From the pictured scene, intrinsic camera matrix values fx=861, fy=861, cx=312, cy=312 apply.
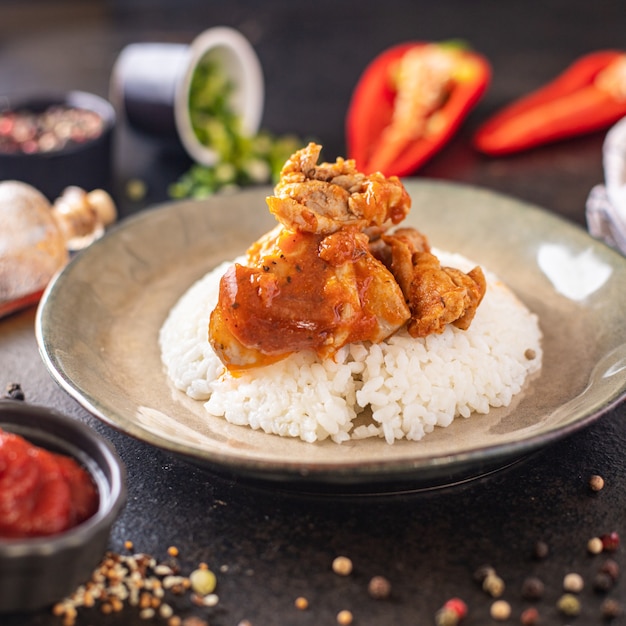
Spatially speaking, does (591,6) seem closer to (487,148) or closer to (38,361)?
(487,148)

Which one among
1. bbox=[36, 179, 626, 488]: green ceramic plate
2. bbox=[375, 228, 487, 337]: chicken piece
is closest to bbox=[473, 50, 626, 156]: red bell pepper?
bbox=[36, 179, 626, 488]: green ceramic plate

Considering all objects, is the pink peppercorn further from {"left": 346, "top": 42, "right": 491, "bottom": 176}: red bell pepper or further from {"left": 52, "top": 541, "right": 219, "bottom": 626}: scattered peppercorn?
{"left": 346, "top": 42, "right": 491, "bottom": 176}: red bell pepper

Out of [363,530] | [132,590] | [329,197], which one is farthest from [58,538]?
[329,197]

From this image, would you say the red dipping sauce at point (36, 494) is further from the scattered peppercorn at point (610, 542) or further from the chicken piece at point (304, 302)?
the scattered peppercorn at point (610, 542)

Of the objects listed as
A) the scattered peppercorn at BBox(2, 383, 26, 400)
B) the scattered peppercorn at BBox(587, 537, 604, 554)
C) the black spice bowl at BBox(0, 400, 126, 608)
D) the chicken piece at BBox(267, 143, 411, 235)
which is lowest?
the scattered peppercorn at BBox(2, 383, 26, 400)

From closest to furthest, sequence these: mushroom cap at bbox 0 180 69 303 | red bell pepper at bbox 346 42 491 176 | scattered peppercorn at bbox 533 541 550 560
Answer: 1. scattered peppercorn at bbox 533 541 550 560
2. mushroom cap at bbox 0 180 69 303
3. red bell pepper at bbox 346 42 491 176

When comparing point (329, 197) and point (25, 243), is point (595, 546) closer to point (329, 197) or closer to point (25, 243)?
point (329, 197)

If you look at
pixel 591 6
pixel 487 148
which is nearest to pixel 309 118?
pixel 487 148
